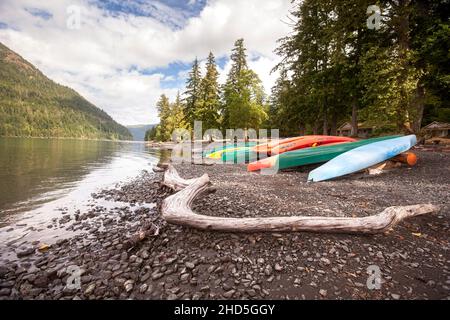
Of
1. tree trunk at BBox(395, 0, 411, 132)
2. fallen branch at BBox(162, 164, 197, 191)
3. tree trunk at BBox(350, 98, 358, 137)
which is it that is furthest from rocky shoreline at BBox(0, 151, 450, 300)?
tree trunk at BBox(350, 98, 358, 137)

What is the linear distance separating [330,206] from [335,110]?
52.4 feet

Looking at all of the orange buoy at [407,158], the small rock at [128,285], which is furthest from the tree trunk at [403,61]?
the small rock at [128,285]

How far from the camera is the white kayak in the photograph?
7.89 metres

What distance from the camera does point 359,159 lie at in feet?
27.2

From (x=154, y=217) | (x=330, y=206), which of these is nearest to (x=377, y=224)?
(x=330, y=206)

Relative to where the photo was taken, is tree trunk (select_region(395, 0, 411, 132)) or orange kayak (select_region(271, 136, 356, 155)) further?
orange kayak (select_region(271, 136, 356, 155))

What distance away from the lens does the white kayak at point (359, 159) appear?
7.89 meters

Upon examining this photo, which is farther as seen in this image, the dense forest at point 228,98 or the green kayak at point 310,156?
the dense forest at point 228,98

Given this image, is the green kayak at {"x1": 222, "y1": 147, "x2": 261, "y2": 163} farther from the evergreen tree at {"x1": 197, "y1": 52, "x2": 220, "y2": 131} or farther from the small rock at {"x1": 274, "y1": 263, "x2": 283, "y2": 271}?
the evergreen tree at {"x1": 197, "y1": 52, "x2": 220, "y2": 131}

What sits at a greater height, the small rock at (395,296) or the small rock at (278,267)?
the small rock at (278,267)

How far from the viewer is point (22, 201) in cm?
775

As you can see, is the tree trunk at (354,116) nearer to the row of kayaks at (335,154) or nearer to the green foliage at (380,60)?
the green foliage at (380,60)

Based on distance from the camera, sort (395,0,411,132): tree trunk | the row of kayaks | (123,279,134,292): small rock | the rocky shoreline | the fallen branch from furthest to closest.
A: (395,0,411,132): tree trunk < the row of kayaks < the fallen branch < (123,279,134,292): small rock < the rocky shoreline
